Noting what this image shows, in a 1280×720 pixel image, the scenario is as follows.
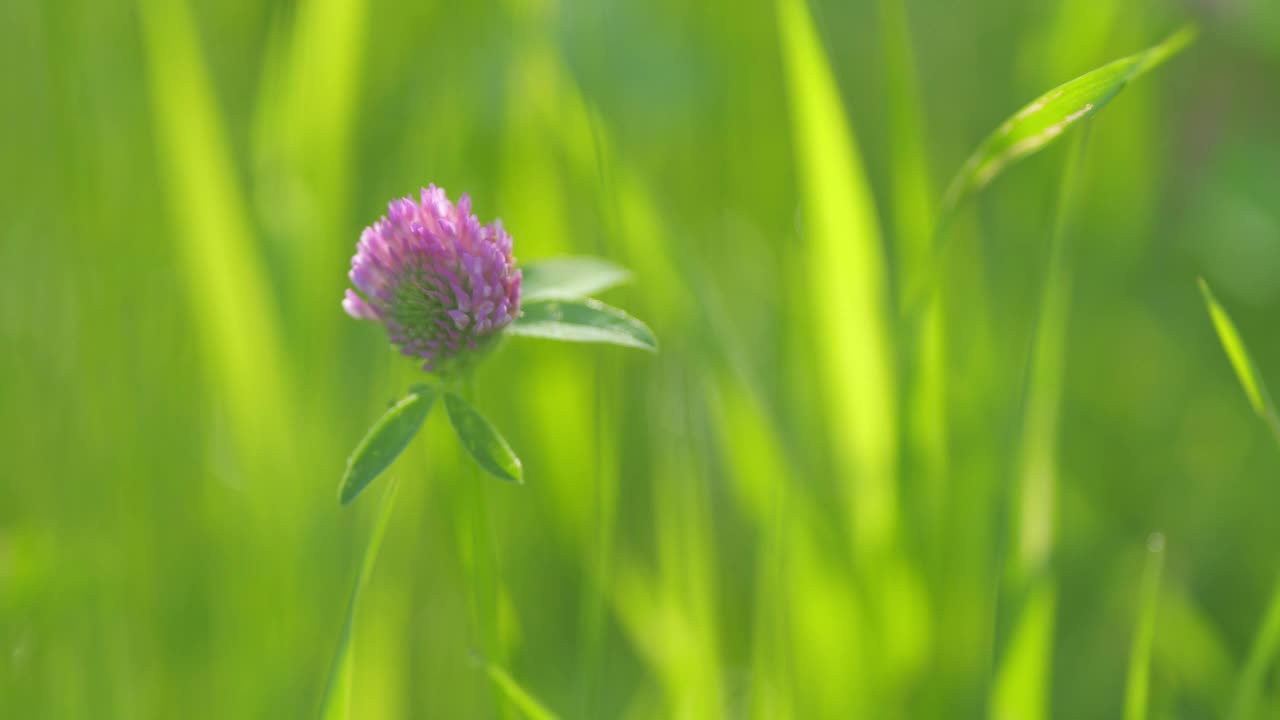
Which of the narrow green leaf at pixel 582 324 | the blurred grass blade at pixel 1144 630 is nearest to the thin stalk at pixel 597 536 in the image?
the narrow green leaf at pixel 582 324

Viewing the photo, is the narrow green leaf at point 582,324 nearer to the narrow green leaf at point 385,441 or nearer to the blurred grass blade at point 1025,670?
the narrow green leaf at point 385,441

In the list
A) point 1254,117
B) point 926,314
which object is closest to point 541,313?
point 926,314

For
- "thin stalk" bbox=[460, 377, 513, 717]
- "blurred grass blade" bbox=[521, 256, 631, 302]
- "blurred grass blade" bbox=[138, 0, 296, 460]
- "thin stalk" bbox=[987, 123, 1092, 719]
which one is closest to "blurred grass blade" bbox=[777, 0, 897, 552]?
"thin stalk" bbox=[987, 123, 1092, 719]

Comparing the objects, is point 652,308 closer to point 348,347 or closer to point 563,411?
point 563,411

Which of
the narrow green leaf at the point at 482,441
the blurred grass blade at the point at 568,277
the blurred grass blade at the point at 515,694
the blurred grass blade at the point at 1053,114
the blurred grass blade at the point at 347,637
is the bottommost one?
the blurred grass blade at the point at 515,694

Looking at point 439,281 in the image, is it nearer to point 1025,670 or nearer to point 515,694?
point 515,694

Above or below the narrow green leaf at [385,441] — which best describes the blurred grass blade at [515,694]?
below
